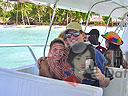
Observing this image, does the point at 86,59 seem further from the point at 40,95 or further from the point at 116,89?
the point at 116,89

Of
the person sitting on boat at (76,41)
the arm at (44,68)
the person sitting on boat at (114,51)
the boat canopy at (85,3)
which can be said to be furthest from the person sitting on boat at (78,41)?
the boat canopy at (85,3)

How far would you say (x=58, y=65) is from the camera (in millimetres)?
1862

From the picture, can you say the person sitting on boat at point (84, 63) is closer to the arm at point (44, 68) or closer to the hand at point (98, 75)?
the hand at point (98, 75)

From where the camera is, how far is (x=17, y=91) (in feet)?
6.08

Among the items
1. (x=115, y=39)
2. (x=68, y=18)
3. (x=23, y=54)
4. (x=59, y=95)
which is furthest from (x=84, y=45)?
(x=23, y=54)

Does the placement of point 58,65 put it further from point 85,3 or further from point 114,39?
point 85,3

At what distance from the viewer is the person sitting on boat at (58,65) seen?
5.86 ft

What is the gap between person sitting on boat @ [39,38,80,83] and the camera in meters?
1.79

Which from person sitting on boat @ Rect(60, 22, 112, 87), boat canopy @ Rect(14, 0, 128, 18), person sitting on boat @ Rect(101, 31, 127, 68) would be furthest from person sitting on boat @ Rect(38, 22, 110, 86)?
boat canopy @ Rect(14, 0, 128, 18)

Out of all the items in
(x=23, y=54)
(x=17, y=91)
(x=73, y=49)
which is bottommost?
(x=23, y=54)

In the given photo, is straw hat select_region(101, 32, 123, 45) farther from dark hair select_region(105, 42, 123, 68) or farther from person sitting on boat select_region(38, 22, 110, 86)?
person sitting on boat select_region(38, 22, 110, 86)

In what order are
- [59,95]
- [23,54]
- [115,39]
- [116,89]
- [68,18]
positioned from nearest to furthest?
[59,95] < [116,89] < [115,39] < [68,18] < [23,54]

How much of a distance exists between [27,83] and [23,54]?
6209 mm

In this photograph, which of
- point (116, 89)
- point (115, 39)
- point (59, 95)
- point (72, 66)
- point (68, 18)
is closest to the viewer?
point (59, 95)
